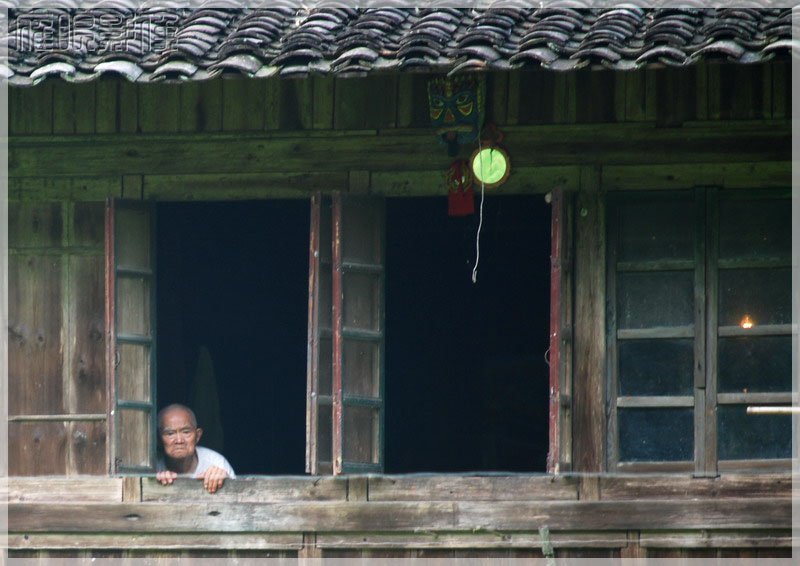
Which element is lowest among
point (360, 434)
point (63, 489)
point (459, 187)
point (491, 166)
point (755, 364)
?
point (63, 489)

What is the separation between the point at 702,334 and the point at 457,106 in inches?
74.0

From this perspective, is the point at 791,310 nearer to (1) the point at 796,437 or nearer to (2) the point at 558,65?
(1) the point at 796,437

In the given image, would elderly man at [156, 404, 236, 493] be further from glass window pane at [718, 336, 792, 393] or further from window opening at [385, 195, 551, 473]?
window opening at [385, 195, 551, 473]

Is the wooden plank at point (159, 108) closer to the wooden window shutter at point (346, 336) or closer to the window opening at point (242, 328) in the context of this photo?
the wooden window shutter at point (346, 336)

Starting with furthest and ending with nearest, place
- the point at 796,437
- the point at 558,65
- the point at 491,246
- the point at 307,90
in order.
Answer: the point at 491,246
the point at 307,90
the point at 796,437
the point at 558,65

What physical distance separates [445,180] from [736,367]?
1.95 meters

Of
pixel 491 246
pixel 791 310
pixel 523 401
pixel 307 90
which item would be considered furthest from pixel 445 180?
pixel 523 401

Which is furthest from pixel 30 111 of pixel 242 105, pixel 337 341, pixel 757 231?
pixel 757 231

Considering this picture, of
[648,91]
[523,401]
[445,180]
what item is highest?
[648,91]

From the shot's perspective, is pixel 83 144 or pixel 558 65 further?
pixel 83 144

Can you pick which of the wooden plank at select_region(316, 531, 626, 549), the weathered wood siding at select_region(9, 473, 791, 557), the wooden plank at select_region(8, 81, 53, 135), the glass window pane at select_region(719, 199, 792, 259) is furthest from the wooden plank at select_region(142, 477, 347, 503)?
the glass window pane at select_region(719, 199, 792, 259)

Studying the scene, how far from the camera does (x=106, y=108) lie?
823 cm

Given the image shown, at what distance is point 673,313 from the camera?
7.73m

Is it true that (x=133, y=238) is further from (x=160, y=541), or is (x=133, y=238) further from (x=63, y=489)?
(x=160, y=541)
